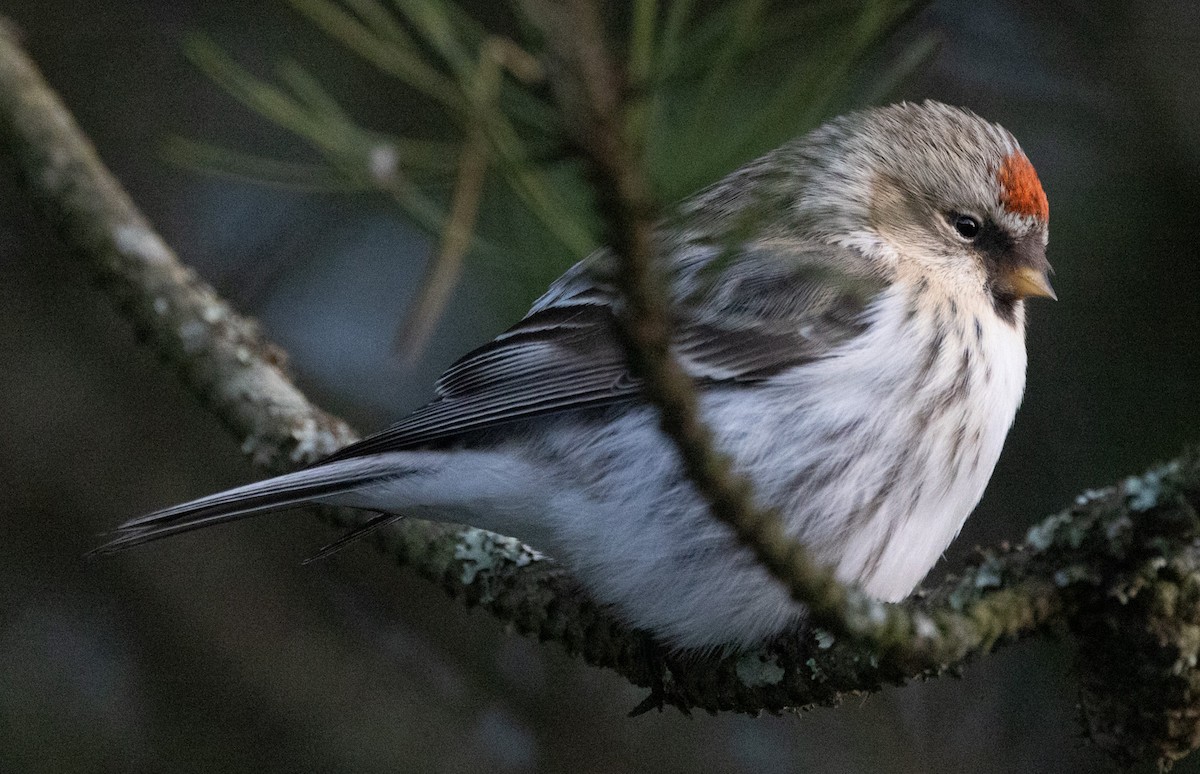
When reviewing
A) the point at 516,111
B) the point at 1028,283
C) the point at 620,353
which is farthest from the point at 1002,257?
the point at 516,111

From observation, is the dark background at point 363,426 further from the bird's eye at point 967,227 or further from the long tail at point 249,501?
the long tail at point 249,501

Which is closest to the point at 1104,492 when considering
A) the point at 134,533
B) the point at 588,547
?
the point at 588,547

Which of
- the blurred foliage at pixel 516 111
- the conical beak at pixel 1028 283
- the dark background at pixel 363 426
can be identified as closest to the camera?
the blurred foliage at pixel 516 111

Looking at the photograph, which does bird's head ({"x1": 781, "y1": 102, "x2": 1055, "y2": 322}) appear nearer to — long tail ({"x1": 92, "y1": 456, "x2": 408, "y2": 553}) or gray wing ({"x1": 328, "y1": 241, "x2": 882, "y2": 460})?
gray wing ({"x1": 328, "y1": 241, "x2": 882, "y2": 460})

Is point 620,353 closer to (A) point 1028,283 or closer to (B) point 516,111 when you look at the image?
(A) point 1028,283

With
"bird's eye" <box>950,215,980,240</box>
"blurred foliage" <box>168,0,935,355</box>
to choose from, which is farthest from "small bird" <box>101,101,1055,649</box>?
"blurred foliage" <box>168,0,935,355</box>

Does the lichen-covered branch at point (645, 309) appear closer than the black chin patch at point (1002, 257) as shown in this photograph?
Yes

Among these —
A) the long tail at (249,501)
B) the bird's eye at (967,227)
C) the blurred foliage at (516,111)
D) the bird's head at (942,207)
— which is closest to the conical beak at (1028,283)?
the bird's head at (942,207)
